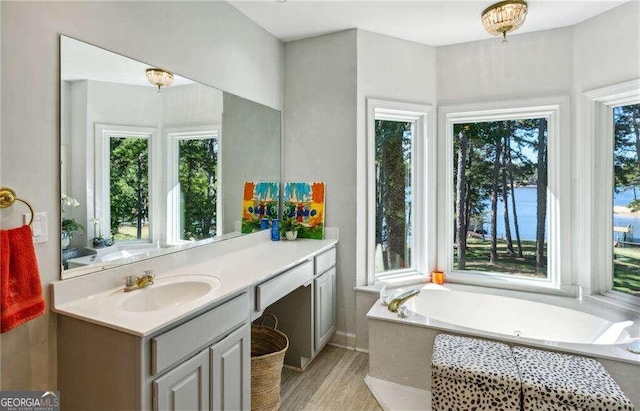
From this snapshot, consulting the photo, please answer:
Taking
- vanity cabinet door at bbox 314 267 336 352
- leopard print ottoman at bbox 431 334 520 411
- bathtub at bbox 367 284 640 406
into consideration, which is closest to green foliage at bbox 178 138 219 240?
vanity cabinet door at bbox 314 267 336 352

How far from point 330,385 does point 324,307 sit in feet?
1.81

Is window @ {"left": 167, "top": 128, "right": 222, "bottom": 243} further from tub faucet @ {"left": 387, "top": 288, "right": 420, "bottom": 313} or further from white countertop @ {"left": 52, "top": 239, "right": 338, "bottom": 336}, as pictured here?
tub faucet @ {"left": 387, "top": 288, "right": 420, "bottom": 313}

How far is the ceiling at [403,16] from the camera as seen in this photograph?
2.44m

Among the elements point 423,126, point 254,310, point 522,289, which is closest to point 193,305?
point 254,310

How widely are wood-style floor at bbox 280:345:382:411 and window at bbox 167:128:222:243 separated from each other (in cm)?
117

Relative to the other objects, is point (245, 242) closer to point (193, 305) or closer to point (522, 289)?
point (193, 305)

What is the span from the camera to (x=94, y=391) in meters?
1.32

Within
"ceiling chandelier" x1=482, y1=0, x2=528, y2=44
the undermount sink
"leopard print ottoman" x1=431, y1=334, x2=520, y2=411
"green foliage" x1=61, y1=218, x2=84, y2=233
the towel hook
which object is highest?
"ceiling chandelier" x1=482, y1=0, x2=528, y2=44

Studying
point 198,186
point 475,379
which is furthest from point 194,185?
point 475,379

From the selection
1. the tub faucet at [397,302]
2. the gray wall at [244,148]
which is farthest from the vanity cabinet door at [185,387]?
the tub faucet at [397,302]

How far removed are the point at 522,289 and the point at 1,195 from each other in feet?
11.4

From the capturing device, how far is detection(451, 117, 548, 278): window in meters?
3.03

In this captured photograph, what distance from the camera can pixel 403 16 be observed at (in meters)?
2.62

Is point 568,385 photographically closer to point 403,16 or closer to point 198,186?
point 198,186
